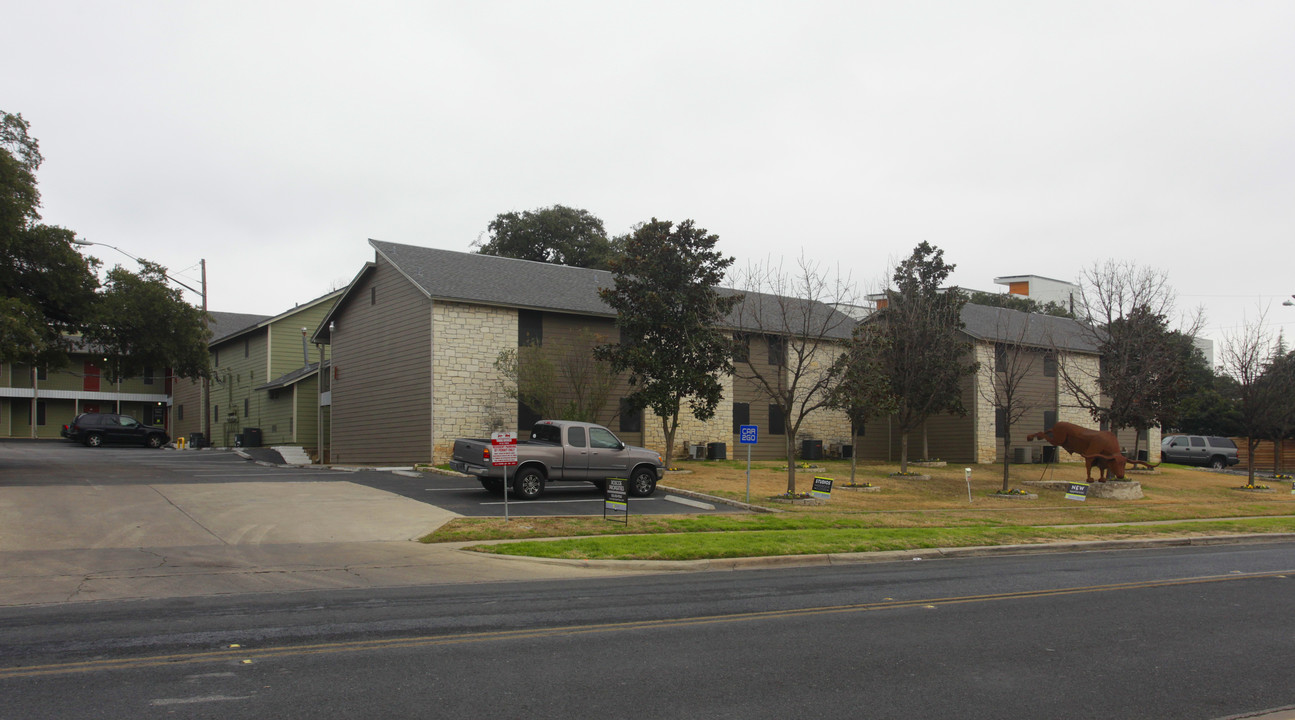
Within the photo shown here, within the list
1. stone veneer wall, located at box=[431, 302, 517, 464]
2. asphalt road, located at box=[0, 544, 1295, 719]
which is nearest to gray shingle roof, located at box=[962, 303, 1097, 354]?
stone veneer wall, located at box=[431, 302, 517, 464]

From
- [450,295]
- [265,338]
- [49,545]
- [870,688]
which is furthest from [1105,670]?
[265,338]

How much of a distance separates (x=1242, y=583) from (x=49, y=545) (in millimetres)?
16964

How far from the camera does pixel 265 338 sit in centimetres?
4059

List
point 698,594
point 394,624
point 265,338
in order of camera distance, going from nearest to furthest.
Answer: point 394,624
point 698,594
point 265,338

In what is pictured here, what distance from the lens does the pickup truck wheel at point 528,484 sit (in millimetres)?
19625

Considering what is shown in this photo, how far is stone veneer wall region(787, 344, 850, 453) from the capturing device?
119 feet

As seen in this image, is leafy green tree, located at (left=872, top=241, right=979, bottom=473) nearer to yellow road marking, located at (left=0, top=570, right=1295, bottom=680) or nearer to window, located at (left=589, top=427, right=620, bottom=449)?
window, located at (left=589, top=427, right=620, bottom=449)

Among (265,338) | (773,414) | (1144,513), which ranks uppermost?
(265,338)

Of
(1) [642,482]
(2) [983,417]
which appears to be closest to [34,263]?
(1) [642,482]

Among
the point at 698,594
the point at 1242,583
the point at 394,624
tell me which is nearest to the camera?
the point at 394,624

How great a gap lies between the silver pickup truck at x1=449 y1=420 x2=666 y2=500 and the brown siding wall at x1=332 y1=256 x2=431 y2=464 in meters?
8.36

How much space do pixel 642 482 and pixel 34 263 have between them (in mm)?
17110

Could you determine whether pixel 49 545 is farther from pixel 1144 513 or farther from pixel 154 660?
pixel 1144 513

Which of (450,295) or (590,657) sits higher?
(450,295)
